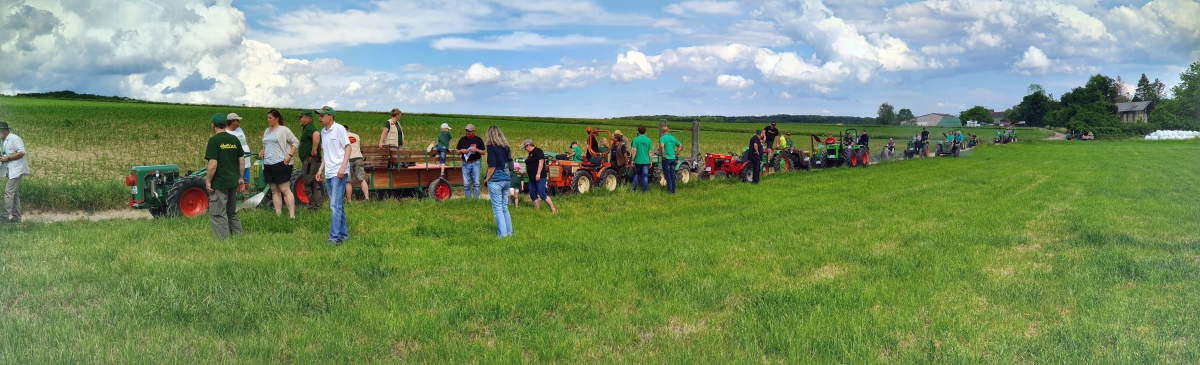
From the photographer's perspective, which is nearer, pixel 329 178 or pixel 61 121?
pixel 329 178

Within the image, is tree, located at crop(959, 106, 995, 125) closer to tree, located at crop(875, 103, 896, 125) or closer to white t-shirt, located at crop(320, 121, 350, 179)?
tree, located at crop(875, 103, 896, 125)

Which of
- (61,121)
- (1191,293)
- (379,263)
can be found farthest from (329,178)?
(61,121)

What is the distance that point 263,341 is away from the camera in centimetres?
445

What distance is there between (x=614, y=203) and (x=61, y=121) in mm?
31131

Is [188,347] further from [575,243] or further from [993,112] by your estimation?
[993,112]

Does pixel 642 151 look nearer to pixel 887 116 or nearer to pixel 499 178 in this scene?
pixel 499 178

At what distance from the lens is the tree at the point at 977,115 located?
111m

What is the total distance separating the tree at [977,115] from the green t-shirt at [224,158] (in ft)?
383

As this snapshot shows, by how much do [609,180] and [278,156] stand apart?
285 inches

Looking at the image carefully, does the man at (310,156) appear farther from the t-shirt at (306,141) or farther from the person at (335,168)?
the person at (335,168)

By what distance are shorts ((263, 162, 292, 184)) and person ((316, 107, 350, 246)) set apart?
5.80 feet

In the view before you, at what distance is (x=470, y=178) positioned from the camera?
13.0m

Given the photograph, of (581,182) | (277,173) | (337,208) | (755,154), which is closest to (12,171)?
(277,173)

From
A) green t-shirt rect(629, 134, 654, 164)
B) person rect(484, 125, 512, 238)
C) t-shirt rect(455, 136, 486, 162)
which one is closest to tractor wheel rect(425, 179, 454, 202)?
t-shirt rect(455, 136, 486, 162)
